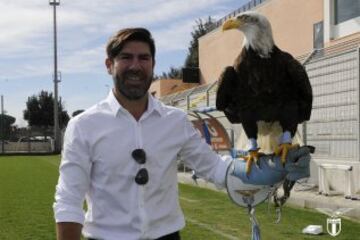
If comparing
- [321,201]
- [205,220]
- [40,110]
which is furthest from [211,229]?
[40,110]

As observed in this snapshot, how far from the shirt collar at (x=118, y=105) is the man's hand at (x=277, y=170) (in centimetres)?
47

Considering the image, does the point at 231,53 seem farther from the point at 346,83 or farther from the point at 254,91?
the point at 254,91

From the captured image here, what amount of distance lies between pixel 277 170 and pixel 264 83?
87cm

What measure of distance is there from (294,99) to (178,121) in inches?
42.3

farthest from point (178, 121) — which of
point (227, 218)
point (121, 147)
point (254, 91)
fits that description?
point (227, 218)

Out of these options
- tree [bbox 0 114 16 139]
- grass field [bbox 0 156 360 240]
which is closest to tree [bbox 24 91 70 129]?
tree [bbox 0 114 16 139]

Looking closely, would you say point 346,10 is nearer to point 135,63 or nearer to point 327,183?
point 327,183

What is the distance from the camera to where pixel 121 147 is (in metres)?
2.57

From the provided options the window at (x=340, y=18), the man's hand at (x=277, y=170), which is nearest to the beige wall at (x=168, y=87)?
the window at (x=340, y=18)

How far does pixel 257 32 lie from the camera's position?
3572 millimetres

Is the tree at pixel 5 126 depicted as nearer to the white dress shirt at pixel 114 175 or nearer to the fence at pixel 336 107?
the fence at pixel 336 107

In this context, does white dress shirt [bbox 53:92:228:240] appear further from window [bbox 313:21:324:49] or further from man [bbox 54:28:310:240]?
window [bbox 313:21:324:49]

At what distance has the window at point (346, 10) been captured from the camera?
19417 millimetres

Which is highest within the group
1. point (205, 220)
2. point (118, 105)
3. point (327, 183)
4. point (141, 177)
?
point (118, 105)
